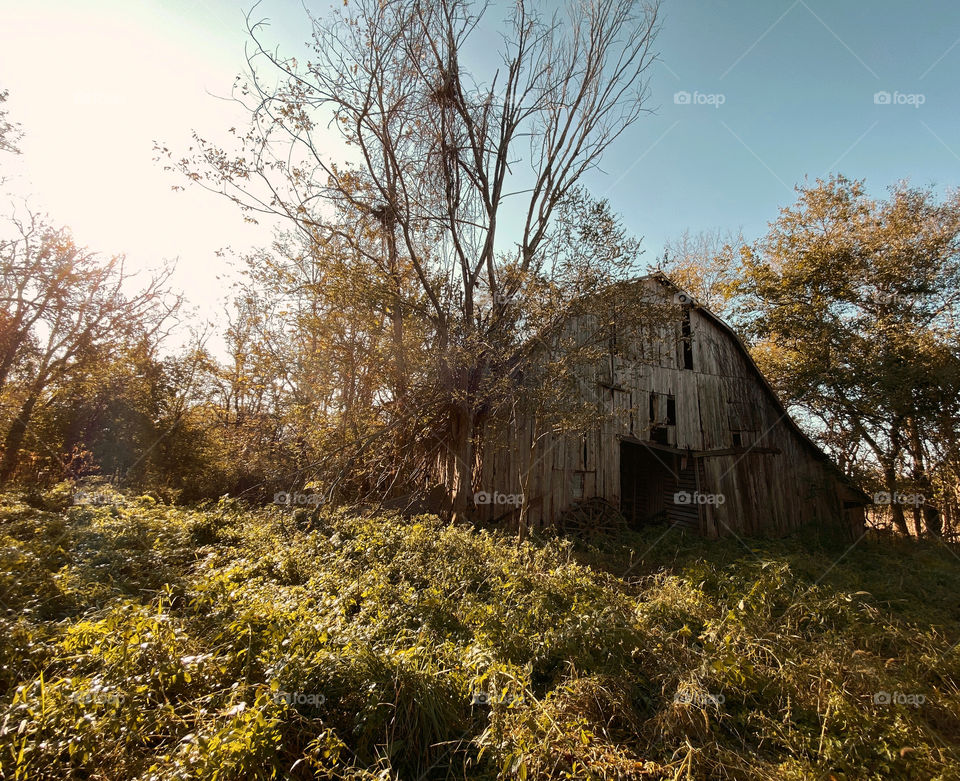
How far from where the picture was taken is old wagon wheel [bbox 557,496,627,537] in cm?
1213

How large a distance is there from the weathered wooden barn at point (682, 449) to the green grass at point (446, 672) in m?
5.02

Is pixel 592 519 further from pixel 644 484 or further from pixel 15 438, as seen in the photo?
pixel 15 438

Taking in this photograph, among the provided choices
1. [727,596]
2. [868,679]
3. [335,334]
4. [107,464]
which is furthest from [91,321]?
[868,679]

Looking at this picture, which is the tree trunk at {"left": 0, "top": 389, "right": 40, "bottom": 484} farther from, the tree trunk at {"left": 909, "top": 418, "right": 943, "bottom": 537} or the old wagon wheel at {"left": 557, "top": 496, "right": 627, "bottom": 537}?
the tree trunk at {"left": 909, "top": 418, "right": 943, "bottom": 537}

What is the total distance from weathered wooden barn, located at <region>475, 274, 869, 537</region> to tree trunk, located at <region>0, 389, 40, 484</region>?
50.9 ft

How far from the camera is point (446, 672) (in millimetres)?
3975

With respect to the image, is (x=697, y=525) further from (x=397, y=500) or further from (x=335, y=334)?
(x=335, y=334)

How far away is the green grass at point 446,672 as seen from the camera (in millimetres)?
3188

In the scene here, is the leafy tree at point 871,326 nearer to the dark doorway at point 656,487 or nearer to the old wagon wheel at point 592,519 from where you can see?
the dark doorway at point 656,487

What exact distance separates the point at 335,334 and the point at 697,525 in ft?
40.6

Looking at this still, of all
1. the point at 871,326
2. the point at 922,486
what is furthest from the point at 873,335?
the point at 922,486

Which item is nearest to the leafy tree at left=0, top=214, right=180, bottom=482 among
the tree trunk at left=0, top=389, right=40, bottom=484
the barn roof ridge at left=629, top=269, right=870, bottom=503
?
the tree trunk at left=0, top=389, right=40, bottom=484

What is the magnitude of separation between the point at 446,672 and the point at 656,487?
47.4 ft

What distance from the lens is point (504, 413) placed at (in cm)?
1171
